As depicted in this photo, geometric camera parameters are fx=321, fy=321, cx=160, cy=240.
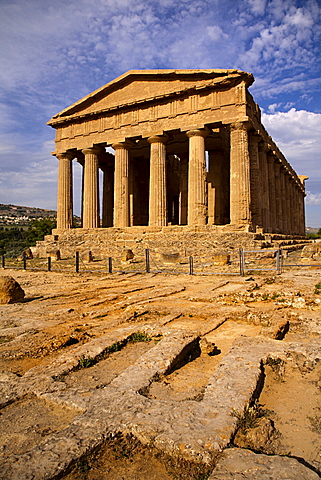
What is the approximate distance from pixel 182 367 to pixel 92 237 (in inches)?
787

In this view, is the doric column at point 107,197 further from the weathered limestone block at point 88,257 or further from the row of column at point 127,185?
the weathered limestone block at point 88,257

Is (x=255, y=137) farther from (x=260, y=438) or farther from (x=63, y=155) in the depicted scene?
(x=260, y=438)

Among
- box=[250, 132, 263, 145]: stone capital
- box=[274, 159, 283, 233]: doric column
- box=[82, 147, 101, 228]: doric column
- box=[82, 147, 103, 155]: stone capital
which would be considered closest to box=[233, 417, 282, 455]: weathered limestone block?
box=[250, 132, 263, 145]: stone capital

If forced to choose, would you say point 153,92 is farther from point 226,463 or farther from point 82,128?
point 226,463

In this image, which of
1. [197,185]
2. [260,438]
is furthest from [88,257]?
[260,438]

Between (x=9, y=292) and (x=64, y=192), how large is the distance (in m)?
19.9

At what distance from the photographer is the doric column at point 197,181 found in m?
20.8

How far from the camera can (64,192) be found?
26.4 m

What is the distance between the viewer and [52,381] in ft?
10.5

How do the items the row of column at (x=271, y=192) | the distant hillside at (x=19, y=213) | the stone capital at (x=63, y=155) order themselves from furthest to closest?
the distant hillside at (x=19, y=213) < the stone capital at (x=63, y=155) < the row of column at (x=271, y=192)

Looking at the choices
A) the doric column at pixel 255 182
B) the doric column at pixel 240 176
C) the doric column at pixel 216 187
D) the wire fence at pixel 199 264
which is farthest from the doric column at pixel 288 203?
the wire fence at pixel 199 264

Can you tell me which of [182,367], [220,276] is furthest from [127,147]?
[182,367]

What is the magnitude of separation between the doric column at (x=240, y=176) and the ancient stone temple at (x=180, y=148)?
6 centimetres

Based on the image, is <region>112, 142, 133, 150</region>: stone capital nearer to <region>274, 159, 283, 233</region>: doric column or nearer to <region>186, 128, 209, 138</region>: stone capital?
<region>186, 128, 209, 138</region>: stone capital
